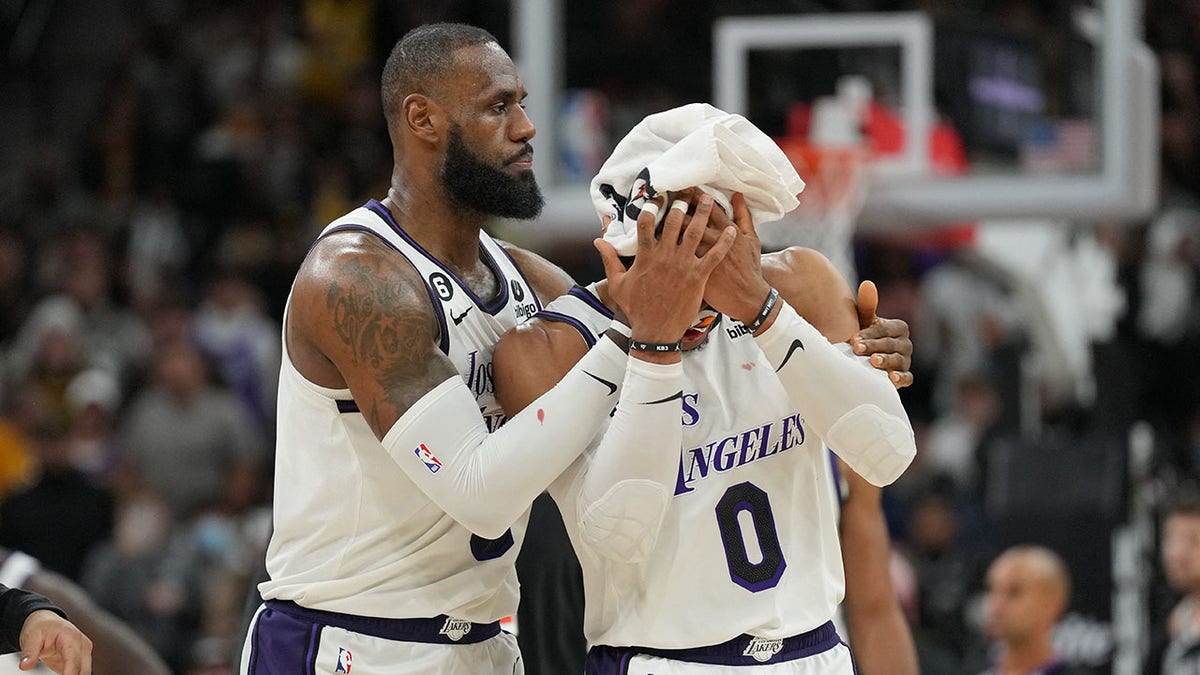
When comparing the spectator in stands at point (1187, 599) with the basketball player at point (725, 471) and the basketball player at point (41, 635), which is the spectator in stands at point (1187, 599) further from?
the basketball player at point (41, 635)

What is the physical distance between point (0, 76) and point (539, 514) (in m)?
12.8

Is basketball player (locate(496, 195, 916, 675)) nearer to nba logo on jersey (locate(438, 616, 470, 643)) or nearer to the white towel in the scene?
the white towel

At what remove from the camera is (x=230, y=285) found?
1352 cm

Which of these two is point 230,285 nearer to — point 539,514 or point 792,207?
point 539,514

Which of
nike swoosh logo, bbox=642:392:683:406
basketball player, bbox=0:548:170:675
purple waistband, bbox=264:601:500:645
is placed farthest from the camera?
basketball player, bbox=0:548:170:675

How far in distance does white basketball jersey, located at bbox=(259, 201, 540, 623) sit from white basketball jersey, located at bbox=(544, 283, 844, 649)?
0.29 meters

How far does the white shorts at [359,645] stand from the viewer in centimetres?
432

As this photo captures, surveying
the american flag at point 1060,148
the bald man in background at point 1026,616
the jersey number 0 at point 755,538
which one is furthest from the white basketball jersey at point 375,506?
the american flag at point 1060,148

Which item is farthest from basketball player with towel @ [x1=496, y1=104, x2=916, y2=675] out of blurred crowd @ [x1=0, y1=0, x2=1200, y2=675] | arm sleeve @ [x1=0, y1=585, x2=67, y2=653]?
blurred crowd @ [x1=0, y1=0, x2=1200, y2=675]

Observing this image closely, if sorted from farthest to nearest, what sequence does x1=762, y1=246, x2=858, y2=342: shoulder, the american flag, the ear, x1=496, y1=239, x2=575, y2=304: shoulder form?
the american flag, x1=496, y1=239, x2=575, y2=304: shoulder, the ear, x1=762, y1=246, x2=858, y2=342: shoulder

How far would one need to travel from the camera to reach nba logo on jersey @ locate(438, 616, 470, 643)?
14.4 feet

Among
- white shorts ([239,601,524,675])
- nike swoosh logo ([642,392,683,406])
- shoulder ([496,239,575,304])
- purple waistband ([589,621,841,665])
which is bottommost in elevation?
white shorts ([239,601,524,675])

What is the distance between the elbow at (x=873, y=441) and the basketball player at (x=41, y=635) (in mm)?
1941

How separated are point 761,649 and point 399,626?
2.99 feet
